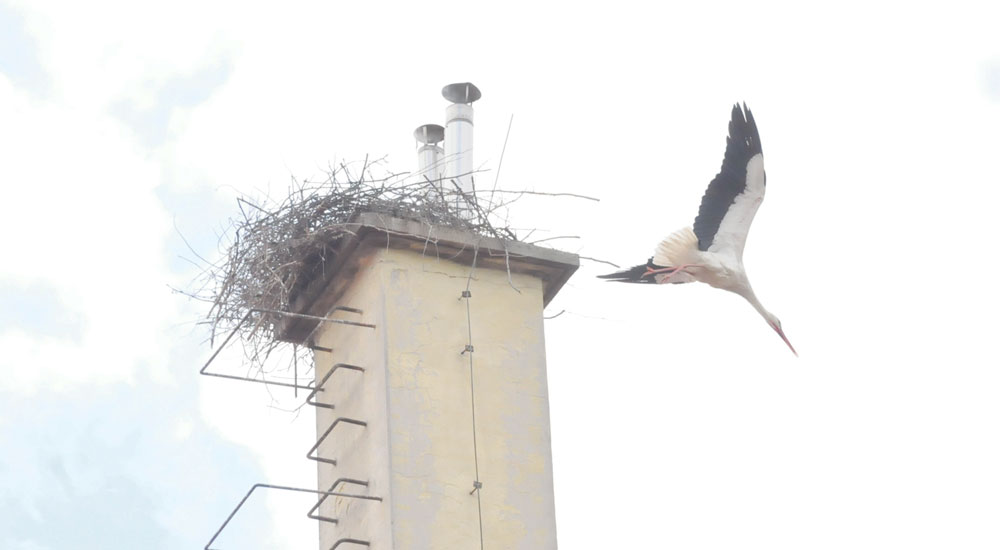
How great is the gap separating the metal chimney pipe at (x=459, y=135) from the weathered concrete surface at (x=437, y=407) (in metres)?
0.80

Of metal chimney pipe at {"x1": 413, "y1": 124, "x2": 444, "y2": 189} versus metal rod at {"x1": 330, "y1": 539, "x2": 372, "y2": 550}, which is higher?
metal chimney pipe at {"x1": 413, "y1": 124, "x2": 444, "y2": 189}

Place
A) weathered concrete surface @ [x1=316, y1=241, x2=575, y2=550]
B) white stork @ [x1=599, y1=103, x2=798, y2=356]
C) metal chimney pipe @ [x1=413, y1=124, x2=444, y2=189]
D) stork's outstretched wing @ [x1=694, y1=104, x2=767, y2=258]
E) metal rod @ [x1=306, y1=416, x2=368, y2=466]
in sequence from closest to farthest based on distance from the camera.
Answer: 1. weathered concrete surface @ [x1=316, y1=241, x2=575, y2=550]
2. metal rod @ [x1=306, y1=416, x2=368, y2=466]
3. white stork @ [x1=599, y1=103, x2=798, y2=356]
4. stork's outstretched wing @ [x1=694, y1=104, x2=767, y2=258]
5. metal chimney pipe @ [x1=413, y1=124, x2=444, y2=189]

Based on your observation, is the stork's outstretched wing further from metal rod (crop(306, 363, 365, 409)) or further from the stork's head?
metal rod (crop(306, 363, 365, 409))

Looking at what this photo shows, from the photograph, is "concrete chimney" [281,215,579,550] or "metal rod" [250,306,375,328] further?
"metal rod" [250,306,375,328]

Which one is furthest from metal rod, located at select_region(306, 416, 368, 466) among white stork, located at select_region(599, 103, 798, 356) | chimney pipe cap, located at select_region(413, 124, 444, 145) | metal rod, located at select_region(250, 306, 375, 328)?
chimney pipe cap, located at select_region(413, 124, 444, 145)

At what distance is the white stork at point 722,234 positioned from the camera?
9.30 metres

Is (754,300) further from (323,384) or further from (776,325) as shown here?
(323,384)

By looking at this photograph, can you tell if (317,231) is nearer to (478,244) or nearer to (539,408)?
(478,244)

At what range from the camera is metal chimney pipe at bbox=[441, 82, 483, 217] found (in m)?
9.30

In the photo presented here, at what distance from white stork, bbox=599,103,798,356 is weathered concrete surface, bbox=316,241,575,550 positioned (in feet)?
2.28

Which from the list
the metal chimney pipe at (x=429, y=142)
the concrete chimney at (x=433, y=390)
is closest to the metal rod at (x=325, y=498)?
the concrete chimney at (x=433, y=390)

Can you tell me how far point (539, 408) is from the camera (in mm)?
8281

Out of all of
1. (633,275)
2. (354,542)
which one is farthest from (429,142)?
(354,542)

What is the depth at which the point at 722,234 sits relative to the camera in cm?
945
